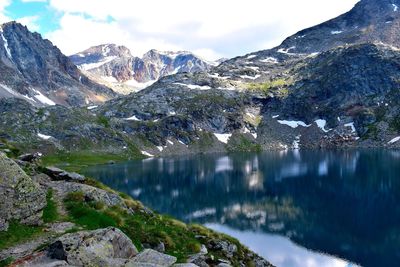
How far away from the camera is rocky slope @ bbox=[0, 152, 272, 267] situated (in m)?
17.1

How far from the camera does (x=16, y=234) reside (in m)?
21.1

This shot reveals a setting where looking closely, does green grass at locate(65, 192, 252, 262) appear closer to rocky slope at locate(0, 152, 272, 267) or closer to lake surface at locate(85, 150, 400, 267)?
rocky slope at locate(0, 152, 272, 267)

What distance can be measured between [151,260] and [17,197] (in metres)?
8.83

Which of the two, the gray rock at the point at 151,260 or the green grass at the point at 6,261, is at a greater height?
the green grass at the point at 6,261

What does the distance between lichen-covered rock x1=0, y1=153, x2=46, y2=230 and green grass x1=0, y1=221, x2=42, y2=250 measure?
0.36m

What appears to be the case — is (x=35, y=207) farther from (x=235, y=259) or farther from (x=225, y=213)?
(x=225, y=213)

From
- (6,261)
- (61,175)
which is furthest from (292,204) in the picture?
(6,261)

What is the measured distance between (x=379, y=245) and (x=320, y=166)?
11786 centimetres

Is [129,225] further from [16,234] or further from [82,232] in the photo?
[82,232]

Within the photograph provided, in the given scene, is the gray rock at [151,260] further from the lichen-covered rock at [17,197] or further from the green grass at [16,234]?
the lichen-covered rock at [17,197]

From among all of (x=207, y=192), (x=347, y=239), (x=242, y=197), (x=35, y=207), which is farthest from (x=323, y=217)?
(x=35, y=207)

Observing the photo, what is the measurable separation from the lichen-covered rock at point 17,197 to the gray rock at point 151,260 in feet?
25.6

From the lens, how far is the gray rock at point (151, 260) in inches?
697

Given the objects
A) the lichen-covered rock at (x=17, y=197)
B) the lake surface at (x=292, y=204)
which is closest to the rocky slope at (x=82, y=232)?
the lichen-covered rock at (x=17, y=197)
